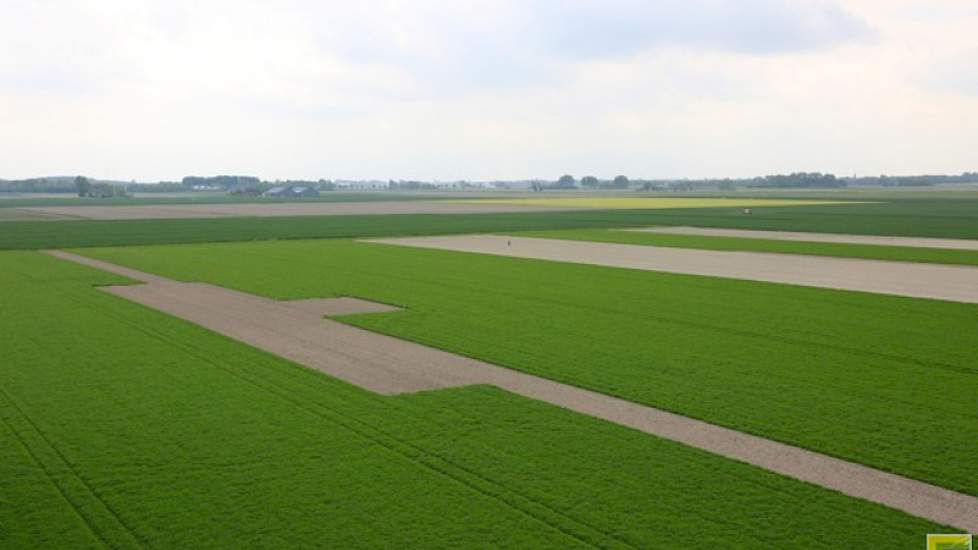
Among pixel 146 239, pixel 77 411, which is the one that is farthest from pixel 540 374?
pixel 146 239

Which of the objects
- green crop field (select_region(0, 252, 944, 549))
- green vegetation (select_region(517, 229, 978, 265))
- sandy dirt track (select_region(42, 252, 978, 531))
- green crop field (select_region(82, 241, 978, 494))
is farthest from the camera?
green vegetation (select_region(517, 229, 978, 265))

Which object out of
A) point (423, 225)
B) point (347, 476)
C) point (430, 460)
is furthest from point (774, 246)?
point (347, 476)

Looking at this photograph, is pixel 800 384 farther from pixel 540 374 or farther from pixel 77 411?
pixel 77 411

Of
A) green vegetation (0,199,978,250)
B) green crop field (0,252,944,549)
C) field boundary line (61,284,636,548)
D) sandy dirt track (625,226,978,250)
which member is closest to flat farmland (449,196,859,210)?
green vegetation (0,199,978,250)

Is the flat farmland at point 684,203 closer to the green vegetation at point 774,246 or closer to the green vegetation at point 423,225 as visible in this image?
the green vegetation at point 423,225

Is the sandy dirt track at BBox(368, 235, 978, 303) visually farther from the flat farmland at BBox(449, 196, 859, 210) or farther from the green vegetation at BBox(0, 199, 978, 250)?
the flat farmland at BBox(449, 196, 859, 210)

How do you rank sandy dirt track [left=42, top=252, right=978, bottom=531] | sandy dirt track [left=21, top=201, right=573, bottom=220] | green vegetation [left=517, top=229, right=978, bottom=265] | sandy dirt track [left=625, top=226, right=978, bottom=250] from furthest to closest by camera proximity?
sandy dirt track [left=21, top=201, right=573, bottom=220]
sandy dirt track [left=625, top=226, right=978, bottom=250]
green vegetation [left=517, top=229, right=978, bottom=265]
sandy dirt track [left=42, top=252, right=978, bottom=531]

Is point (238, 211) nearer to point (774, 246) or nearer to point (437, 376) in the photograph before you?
point (774, 246)
